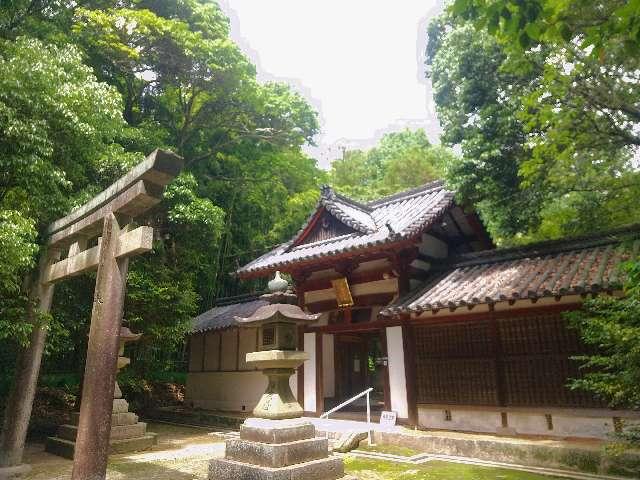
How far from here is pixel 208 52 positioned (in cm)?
1869

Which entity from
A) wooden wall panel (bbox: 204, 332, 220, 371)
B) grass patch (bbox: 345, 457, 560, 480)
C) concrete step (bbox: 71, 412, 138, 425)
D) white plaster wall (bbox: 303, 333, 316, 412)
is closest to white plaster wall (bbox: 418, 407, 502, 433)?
grass patch (bbox: 345, 457, 560, 480)

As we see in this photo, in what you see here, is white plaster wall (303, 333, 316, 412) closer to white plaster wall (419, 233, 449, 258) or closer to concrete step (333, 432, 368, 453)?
concrete step (333, 432, 368, 453)

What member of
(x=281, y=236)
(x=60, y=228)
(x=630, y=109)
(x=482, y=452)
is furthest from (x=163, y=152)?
(x=281, y=236)

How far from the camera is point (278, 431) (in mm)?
6949

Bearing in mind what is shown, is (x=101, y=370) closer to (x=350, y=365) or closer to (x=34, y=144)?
(x=34, y=144)

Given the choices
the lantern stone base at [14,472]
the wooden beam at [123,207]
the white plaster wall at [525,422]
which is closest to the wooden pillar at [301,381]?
the white plaster wall at [525,422]

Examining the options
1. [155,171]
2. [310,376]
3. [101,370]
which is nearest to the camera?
[101,370]

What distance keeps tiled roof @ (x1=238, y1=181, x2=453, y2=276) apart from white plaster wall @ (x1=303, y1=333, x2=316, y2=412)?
249 cm

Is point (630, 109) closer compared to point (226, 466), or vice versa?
point (226, 466)

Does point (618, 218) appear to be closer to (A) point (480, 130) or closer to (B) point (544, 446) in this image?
(A) point (480, 130)

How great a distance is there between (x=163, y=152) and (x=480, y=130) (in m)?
9.88

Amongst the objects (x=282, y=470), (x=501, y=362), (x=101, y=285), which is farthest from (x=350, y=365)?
(x=101, y=285)

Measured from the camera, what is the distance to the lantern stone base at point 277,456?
6.65m

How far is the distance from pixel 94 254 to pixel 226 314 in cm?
1194
